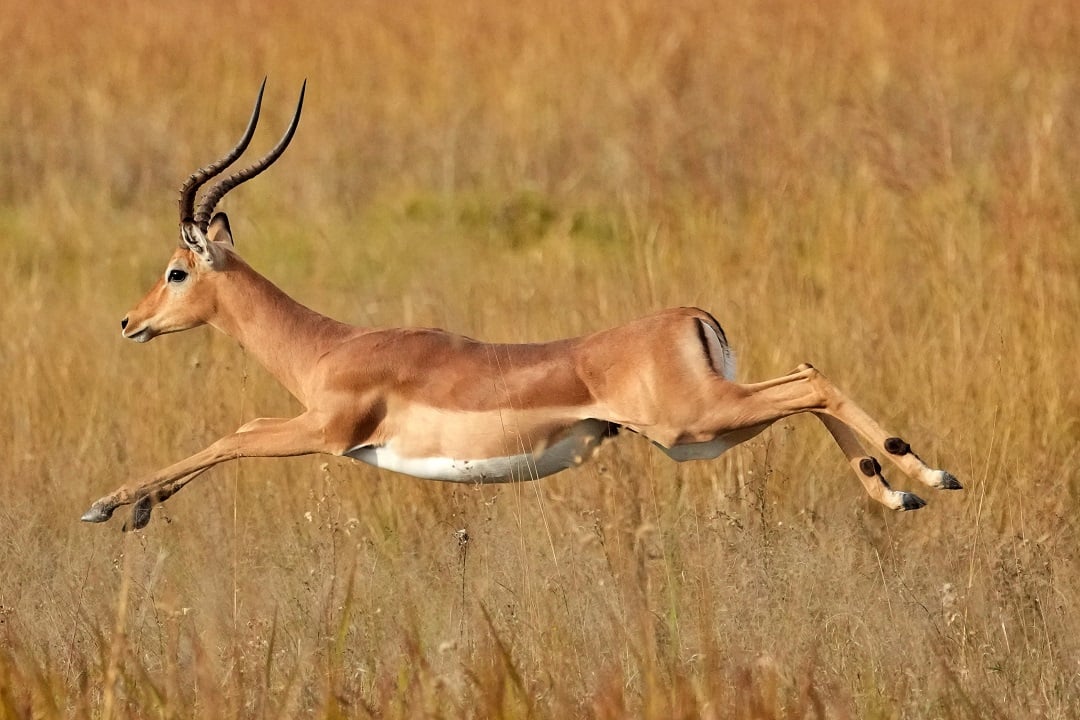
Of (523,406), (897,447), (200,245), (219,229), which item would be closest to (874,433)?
(897,447)

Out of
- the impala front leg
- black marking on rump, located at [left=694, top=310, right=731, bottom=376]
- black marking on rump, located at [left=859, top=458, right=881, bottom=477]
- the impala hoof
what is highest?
black marking on rump, located at [left=694, top=310, right=731, bottom=376]

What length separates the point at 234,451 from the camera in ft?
17.8

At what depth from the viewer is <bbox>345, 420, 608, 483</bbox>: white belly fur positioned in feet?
17.1

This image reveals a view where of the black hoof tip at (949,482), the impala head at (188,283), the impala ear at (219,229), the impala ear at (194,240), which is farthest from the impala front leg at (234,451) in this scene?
the black hoof tip at (949,482)

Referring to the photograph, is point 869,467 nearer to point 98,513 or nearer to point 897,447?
point 897,447

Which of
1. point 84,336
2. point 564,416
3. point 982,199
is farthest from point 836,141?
point 564,416

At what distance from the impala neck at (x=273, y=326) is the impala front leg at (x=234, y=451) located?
264 millimetres

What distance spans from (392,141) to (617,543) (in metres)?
7.17

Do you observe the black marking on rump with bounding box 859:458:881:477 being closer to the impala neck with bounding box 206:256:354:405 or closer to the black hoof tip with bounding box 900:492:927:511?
the black hoof tip with bounding box 900:492:927:511

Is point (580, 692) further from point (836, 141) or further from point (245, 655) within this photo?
point (836, 141)

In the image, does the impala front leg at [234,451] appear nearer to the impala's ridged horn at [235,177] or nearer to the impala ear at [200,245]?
the impala ear at [200,245]

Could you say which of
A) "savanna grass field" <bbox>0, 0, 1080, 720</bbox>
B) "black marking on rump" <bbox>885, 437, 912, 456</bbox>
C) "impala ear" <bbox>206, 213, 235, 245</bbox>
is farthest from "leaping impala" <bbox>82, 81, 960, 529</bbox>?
"impala ear" <bbox>206, 213, 235, 245</bbox>

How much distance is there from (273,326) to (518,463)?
0.96 meters

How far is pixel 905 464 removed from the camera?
4.90 meters
